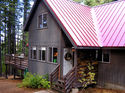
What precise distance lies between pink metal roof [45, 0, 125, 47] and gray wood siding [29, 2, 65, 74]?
1020 mm

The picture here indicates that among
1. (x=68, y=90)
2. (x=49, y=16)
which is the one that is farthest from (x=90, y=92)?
(x=49, y=16)

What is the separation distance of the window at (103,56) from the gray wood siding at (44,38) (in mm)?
2820

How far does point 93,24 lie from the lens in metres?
11.7

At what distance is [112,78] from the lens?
9.32 m

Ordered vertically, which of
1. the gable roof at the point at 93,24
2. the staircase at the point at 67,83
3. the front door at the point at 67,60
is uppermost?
the gable roof at the point at 93,24

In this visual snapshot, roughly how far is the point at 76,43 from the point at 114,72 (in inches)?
134

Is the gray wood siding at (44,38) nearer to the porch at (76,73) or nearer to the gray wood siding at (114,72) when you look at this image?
the porch at (76,73)

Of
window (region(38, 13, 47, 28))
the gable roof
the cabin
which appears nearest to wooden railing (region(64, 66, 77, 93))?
the cabin

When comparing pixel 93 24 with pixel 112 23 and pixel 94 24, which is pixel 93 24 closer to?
pixel 94 24

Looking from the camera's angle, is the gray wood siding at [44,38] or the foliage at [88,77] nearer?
the foliage at [88,77]

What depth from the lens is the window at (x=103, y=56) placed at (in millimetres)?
9674

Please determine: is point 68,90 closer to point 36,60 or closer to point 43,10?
point 36,60

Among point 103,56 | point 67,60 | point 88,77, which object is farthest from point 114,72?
point 67,60

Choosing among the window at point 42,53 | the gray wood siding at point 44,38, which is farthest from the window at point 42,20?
the window at point 42,53
